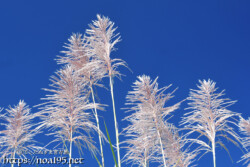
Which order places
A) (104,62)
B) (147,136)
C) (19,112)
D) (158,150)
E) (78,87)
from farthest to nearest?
1. (19,112)
2. (158,150)
3. (147,136)
4. (78,87)
5. (104,62)

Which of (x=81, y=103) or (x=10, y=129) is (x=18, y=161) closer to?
(x=10, y=129)

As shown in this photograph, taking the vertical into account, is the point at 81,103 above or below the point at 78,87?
below

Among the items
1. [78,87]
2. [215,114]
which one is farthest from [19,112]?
[215,114]

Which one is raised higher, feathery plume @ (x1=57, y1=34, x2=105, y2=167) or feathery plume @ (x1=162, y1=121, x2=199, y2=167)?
feathery plume @ (x1=57, y1=34, x2=105, y2=167)

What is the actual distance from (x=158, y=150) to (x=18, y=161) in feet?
9.42

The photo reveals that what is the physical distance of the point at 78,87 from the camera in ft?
12.6

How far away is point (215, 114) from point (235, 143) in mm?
615

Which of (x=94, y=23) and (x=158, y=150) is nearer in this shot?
(x=94, y=23)

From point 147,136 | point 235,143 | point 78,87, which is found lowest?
point 235,143

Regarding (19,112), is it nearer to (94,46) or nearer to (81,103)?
(81,103)

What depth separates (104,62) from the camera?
137 inches

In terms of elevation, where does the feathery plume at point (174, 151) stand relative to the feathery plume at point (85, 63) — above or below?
below

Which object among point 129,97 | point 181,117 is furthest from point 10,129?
point 181,117

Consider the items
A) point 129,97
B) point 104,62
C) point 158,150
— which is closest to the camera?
point 104,62
